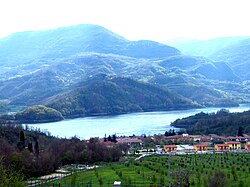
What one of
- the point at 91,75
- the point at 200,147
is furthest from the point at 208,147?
the point at 91,75

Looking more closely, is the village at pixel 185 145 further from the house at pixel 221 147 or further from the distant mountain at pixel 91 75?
the distant mountain at pixel 91 75

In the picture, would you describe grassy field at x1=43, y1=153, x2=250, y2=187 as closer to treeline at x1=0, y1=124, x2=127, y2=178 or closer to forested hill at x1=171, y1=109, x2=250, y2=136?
treeline at x1=0, y1=124, x2=127, y2=178

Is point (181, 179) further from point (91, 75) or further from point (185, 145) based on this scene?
point (91, 75)

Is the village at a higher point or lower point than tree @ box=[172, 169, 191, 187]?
higher

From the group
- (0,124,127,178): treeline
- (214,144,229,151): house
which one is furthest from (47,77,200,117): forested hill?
(0,124,127,178): treeline

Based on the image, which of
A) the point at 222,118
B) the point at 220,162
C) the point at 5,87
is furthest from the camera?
the point at 5,87

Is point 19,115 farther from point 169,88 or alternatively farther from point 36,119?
point 169,88

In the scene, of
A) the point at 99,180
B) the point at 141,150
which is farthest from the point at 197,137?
the point at 99,180

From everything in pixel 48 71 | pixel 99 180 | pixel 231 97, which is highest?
pixel 48 71
